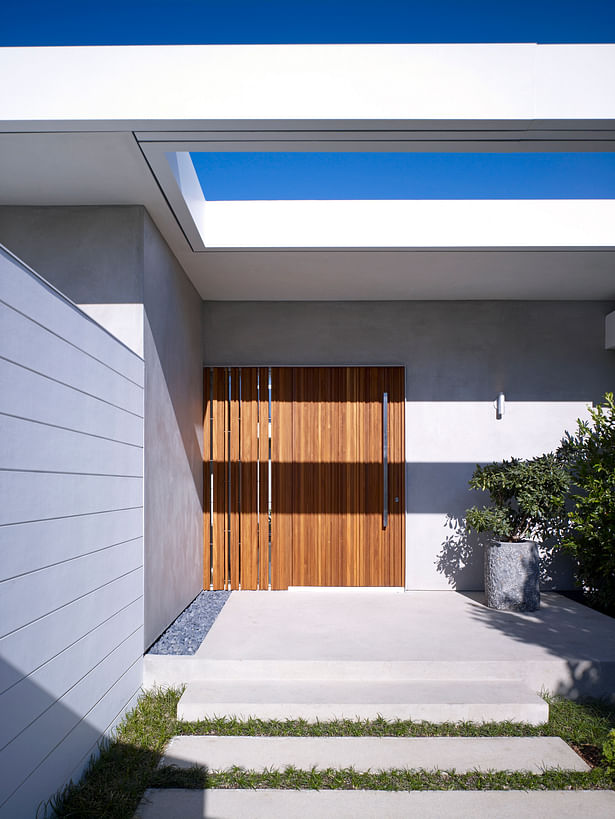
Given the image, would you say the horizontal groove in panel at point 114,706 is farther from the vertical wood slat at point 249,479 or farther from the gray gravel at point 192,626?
the vertical wood slat at point 249,479

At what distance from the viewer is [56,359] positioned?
10.0ft

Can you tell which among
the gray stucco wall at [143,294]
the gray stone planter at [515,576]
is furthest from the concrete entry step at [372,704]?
the gray stone planter at [515,576]

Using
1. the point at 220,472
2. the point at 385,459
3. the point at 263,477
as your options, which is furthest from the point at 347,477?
the point at 220,472

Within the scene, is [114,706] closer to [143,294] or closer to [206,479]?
[143,294]

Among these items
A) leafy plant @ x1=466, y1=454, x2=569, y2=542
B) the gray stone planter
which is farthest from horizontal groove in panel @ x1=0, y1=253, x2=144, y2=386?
the gray stone planter

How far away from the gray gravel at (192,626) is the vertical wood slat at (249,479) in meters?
0.38

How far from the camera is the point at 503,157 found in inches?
202

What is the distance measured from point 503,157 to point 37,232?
3.68 meters

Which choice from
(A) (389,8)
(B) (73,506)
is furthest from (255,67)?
(B) (73,506)

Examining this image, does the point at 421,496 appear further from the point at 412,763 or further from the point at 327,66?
the point at 327,66

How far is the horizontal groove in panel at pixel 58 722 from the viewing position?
2.53 metres

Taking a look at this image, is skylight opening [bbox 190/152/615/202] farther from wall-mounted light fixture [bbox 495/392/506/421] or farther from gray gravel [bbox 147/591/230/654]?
gray gravel [bbox 147/591/230/654]

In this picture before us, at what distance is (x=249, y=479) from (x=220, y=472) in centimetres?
34

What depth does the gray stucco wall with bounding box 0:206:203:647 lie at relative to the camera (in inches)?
181
